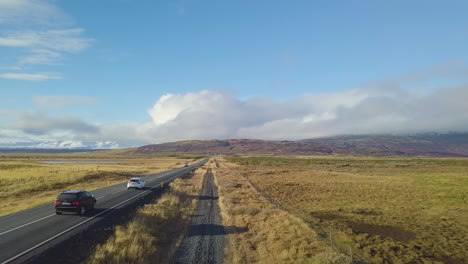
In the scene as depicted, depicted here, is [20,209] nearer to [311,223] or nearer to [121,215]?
[121,215]

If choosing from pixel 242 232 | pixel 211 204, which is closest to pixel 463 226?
pixel 242 232

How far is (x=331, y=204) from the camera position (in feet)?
101

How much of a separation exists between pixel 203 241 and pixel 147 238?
9.69 ft

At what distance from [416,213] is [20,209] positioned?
3262 cm

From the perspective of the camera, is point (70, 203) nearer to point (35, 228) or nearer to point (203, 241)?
point (35, 228)

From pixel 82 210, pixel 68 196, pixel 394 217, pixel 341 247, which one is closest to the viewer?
pixel 341 247

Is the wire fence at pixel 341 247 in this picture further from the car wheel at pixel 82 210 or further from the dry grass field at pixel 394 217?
the car wheel at pixel 82 210

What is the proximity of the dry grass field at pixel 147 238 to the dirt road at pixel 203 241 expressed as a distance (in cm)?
50

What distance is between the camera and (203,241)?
55.6 ft

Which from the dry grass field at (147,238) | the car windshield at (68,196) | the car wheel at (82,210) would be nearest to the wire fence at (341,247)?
the dry grass field at (147,238)

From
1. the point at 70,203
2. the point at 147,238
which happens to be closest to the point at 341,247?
the point at 147,238

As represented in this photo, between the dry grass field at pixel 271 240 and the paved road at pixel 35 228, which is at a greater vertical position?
the paved road at pixel 35 228

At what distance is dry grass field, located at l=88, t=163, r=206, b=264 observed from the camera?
13609mm

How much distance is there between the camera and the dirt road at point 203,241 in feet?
46.9
